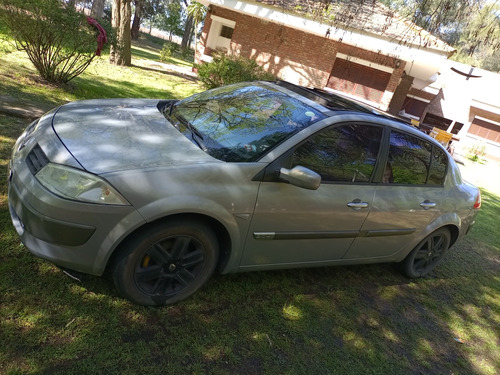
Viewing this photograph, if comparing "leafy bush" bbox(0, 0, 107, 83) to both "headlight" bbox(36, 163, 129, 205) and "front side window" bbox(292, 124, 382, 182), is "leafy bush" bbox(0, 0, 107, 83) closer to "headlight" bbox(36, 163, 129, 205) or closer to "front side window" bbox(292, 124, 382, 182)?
"headlight" bbox(36, 163, 129, 205)

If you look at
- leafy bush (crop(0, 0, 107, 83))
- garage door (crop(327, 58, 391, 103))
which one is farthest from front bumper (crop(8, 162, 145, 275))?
garage door (crop(327, 58, 391, 103))

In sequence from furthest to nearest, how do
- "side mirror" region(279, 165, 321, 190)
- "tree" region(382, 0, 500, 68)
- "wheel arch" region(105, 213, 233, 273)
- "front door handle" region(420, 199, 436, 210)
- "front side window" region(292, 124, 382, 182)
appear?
"tree" region(382, 0, 500, 68) → "front door handle" region(420, 199, 436, 210) → "front side window" region(292, 124, 382, 182) → "side mirror" region(279, 165, 321, 190) → "wheel arch" region(105, 213, 233, 273)

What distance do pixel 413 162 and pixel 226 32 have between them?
1773 centimetres

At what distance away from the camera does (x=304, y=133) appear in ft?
9.50

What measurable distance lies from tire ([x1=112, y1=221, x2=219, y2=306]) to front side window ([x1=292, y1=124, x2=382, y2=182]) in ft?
3.17

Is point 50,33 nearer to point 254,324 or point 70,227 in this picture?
point 70,227

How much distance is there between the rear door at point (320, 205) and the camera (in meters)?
2.78

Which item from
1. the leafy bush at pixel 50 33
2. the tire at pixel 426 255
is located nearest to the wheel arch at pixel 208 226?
Answer: the tire at pixel 426 255

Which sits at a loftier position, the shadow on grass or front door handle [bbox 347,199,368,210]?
front door handle [bbox 347,199,368,210]

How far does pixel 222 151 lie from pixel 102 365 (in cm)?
158

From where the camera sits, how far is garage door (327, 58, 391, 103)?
17547 millimetres

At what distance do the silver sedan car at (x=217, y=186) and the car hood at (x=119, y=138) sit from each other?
1 cm

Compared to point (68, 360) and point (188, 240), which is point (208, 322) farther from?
point (68, 360)

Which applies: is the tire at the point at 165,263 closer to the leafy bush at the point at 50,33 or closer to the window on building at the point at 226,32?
the leafy bush at the point at 50,33
